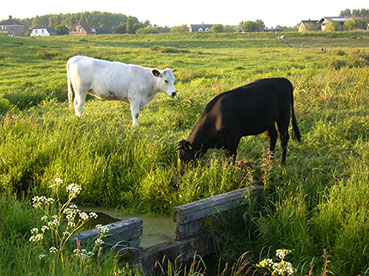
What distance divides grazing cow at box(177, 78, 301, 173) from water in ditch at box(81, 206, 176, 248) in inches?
34.2

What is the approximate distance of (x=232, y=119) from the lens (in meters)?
6.22

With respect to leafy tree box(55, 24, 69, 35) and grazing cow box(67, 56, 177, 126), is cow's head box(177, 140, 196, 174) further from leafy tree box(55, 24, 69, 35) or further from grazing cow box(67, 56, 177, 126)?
leafy tree box(55, 24, 69, 35)

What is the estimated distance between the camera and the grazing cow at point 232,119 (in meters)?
6.25

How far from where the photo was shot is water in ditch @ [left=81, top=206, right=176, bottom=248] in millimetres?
5332

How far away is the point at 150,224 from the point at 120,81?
4755 mm

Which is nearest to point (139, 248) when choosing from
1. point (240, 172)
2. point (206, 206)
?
point (206, 206)

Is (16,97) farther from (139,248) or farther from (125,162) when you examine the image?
(139,248)

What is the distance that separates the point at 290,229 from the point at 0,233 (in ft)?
9.96

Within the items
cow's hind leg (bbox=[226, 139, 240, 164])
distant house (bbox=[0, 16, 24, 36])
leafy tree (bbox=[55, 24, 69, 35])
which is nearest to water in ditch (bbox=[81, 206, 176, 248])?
cow's hind leg (bbox=[226, 139, 240, 164])

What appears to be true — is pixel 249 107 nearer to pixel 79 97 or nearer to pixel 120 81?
pixel 120 81

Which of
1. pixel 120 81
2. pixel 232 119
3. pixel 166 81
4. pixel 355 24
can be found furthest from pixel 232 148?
pixel 355 24

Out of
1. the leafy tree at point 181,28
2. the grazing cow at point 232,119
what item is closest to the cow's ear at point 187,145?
the grazing cow at point 232,119

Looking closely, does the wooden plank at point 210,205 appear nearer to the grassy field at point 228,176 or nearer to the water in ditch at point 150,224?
the grassy field at point 228,176

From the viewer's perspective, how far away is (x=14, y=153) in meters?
6.86
